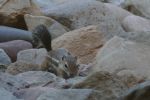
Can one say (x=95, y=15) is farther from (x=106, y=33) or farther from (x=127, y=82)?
(x=127, y=82)

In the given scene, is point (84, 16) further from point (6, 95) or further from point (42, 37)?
point (6, 95)

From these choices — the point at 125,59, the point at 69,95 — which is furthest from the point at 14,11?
the point at 69,95

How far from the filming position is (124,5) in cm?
1023

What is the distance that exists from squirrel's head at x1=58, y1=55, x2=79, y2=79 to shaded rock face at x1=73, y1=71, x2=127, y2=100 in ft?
3.50

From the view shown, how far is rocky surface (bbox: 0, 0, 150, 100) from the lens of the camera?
2.75 m

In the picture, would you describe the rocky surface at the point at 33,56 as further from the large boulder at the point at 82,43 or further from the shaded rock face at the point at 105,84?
the shaded rock face at the point at 105,84

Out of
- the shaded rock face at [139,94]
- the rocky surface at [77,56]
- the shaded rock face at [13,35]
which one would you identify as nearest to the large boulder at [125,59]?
the rocky surface at [77,56]

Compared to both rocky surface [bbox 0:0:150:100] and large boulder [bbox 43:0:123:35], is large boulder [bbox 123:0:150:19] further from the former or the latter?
large boulder [bbox 43:0:123:35]

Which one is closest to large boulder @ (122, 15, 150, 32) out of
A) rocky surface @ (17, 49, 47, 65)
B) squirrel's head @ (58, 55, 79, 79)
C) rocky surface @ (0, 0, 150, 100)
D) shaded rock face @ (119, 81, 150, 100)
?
rocky surface @ (0, 0, 150, 100)

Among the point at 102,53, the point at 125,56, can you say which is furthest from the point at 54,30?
the point at 125,56

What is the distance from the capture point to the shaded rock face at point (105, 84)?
8.84 feet

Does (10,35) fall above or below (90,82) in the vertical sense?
below

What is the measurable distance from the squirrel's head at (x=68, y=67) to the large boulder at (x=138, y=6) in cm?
569

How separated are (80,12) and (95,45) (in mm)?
1810
